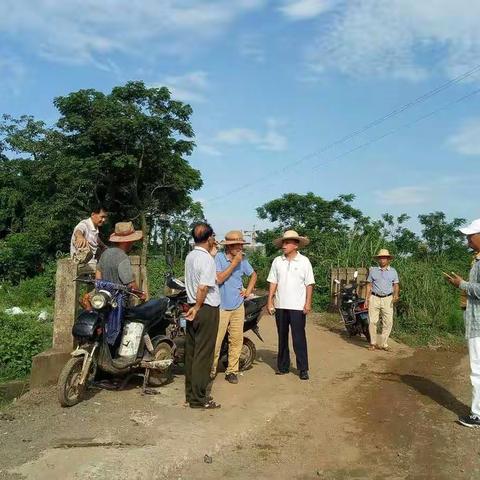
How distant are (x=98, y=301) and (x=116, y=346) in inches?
27.0

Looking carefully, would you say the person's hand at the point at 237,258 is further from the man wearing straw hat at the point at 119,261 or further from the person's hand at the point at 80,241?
the person's hand at the point at 80,241

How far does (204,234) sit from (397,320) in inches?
301

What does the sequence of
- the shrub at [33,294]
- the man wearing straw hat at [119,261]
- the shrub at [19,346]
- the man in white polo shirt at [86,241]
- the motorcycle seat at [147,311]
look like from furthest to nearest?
1. the shrub at [33,294]
2. the shrub at [19,346]
3. the man in white polo shirt at [86,241]
4. the motorcycle seat at [147,311]
5. the man wearing straw hat at [119,261]

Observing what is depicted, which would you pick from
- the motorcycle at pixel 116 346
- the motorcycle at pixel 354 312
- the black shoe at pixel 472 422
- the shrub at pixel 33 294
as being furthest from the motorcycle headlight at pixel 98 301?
the shrub at pixel 33 294

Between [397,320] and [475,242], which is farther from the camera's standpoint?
[397,320]

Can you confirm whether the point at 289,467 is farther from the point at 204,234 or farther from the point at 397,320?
the point at 397,320

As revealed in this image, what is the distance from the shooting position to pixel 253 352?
777 centimetres

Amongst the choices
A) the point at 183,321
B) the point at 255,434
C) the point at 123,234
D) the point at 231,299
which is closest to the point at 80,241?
the point at 123,234

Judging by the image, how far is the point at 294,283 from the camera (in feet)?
24.2

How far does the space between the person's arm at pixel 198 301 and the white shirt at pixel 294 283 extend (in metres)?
1.94

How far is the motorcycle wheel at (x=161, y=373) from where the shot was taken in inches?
251

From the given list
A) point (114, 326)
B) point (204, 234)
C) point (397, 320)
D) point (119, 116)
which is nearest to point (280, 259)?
point (204, 234)

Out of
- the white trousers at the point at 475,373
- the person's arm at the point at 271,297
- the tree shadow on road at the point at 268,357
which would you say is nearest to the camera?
the white trousers at the point at 475,373

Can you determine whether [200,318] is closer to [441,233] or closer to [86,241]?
[86,241]
